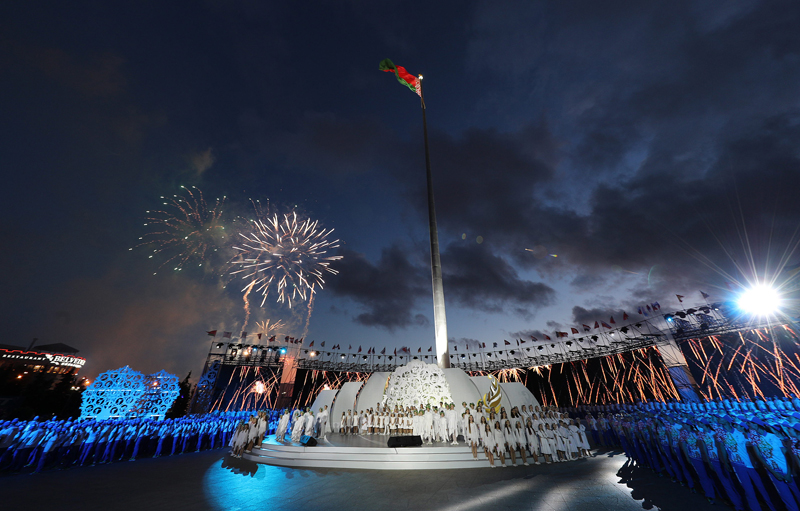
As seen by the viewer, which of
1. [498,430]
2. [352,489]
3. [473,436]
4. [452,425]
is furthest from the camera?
[452,425]

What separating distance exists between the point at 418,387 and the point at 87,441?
14.6m

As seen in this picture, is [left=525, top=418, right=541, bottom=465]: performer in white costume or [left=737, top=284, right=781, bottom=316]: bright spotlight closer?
[left=525, top=418, right=541, bottom=465]: performer in white costume

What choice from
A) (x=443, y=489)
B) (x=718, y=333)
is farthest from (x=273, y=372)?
(x=718, y=333)

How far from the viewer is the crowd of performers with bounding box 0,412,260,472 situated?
10616mm

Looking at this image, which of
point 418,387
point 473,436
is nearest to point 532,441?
point 473,436

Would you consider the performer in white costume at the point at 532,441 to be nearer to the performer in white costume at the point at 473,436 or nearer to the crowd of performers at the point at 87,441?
the performer in white costume at the point at 473,436

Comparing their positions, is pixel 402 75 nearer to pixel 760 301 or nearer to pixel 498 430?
pixel 498 430

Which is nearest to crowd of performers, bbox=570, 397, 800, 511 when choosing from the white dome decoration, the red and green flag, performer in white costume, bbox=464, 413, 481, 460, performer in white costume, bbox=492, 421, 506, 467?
performer in white costume, bbox=492, 421, 506, 467

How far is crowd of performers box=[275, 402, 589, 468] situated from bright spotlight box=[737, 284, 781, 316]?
24907 millimetres

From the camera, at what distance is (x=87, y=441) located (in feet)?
39.7

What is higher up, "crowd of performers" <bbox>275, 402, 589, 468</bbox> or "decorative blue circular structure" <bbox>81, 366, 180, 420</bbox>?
"decorative blue circular structure" <bbox>81, 366, 180, 420</bbox>

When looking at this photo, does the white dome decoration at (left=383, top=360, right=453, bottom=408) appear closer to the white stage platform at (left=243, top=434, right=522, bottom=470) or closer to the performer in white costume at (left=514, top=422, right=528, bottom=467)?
the white stage platform at (left=243, top=434, right=522, bottom=470)

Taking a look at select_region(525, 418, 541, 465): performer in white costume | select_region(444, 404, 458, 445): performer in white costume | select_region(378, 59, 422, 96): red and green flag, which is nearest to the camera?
select_region(525, 418, 541, 465): performer in white costume

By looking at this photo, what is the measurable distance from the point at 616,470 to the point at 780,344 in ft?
98.5
